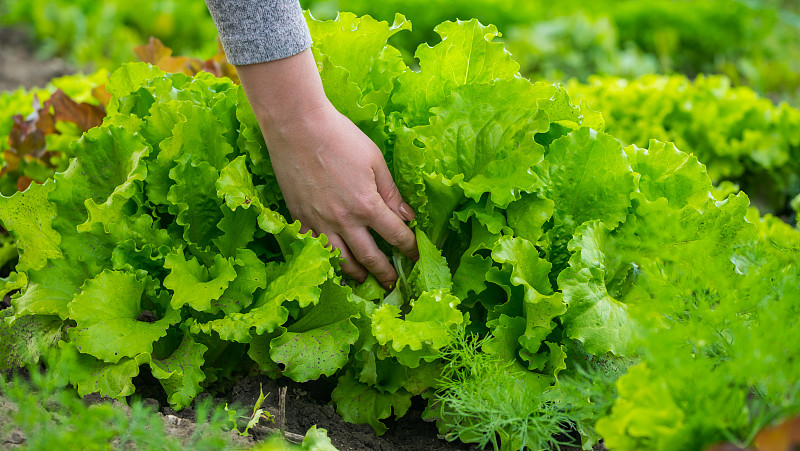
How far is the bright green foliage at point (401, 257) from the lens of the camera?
2045 millimetres

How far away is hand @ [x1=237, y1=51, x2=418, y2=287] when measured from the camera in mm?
2006

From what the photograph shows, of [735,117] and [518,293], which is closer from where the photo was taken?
[518,293]

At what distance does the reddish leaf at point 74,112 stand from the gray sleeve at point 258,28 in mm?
1443

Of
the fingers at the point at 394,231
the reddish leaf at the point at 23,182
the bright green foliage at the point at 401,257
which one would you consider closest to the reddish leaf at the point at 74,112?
the reddish leaf at the point at 23,182

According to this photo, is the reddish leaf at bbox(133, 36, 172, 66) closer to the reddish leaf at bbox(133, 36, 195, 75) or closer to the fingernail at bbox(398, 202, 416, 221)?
the reddish leaf at bbox(133, 36, 195, 75)

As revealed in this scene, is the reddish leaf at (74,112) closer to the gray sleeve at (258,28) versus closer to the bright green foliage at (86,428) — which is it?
the gray sleeve at (258,28)

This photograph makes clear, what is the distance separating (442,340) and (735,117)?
9.57 ft

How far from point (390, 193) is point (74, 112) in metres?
1.70

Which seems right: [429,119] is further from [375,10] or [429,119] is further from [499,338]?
[375,10]

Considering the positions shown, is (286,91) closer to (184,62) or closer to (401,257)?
(401,257)

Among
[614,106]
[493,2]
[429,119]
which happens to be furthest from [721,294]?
[493,2]

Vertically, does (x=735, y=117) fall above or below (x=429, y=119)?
below

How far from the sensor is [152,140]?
234cm

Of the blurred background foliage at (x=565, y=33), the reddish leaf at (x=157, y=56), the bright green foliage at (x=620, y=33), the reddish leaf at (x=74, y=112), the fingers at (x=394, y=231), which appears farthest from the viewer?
the bright green foliage at (x=620, y=33)
